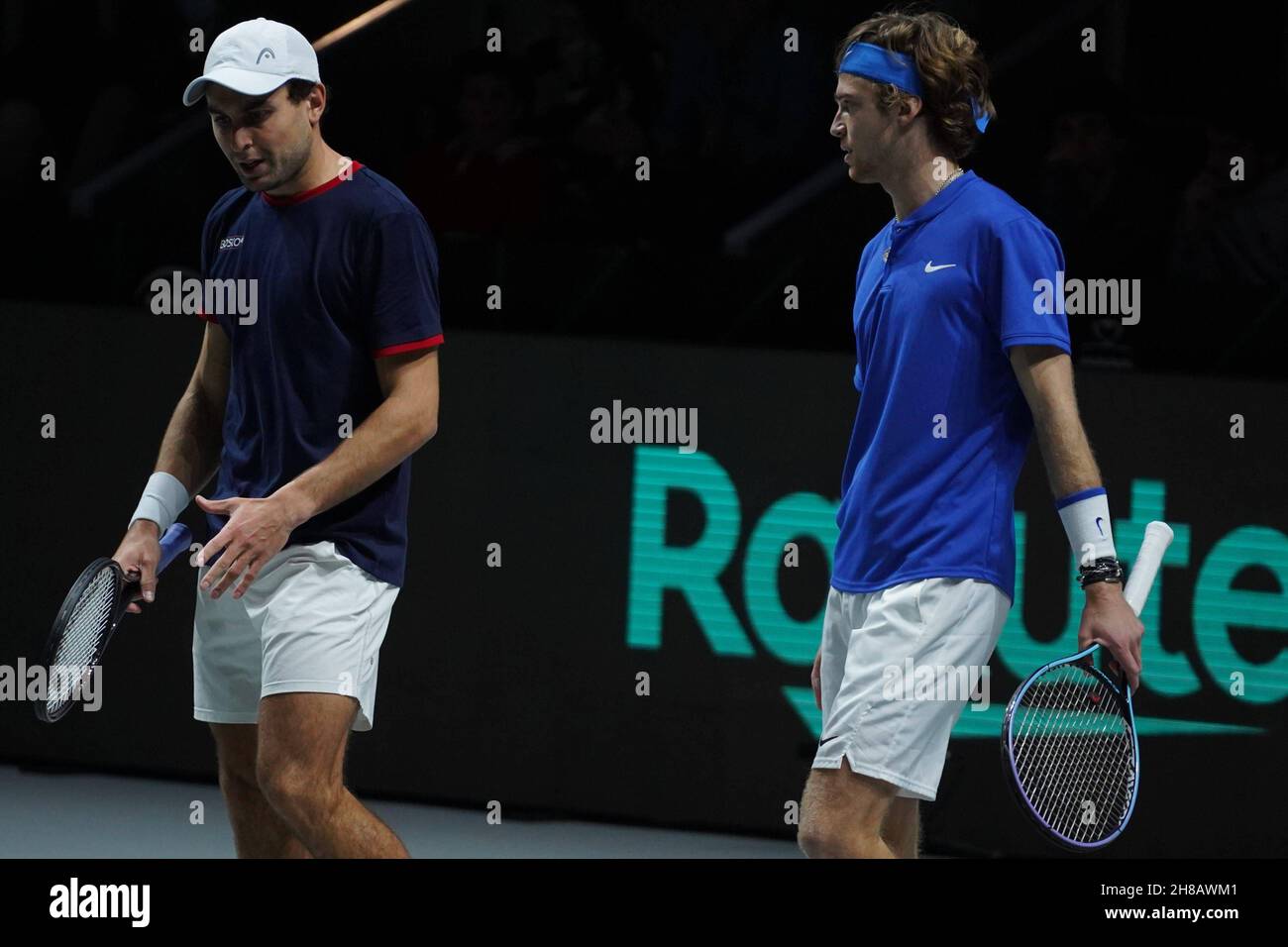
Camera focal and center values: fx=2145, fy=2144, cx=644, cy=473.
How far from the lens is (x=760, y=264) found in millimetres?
6480

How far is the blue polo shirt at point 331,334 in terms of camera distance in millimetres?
3930

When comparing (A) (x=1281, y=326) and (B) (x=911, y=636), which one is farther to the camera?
(A) (x=1281, y=326)

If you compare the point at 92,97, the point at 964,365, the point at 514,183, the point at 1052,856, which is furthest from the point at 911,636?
the point at 92,97

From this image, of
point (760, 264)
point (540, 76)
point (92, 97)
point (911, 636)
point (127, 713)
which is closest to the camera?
point (911, 636)

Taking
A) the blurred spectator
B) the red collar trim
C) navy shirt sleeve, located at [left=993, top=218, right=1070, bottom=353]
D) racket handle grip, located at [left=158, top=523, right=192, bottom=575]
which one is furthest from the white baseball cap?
the blurred spectator

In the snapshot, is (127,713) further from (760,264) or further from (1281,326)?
(1281,326)

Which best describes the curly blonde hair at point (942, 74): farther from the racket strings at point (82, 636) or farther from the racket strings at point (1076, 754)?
the racket strings at point (82, 636)

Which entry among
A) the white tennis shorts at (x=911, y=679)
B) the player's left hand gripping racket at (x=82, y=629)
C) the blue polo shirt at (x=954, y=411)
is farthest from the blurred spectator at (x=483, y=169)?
the white tennis shorts at (x=911, y=679)

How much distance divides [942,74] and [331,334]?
47.4 inches

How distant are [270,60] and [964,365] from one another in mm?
1379

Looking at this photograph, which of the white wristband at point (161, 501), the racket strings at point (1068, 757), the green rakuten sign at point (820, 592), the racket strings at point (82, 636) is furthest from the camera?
the green rakuten sign at point (820, 592)

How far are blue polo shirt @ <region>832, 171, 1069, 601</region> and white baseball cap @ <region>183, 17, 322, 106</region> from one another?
3.93 feet

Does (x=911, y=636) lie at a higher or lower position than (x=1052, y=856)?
higher

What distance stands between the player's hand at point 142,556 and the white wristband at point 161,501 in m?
0.02
